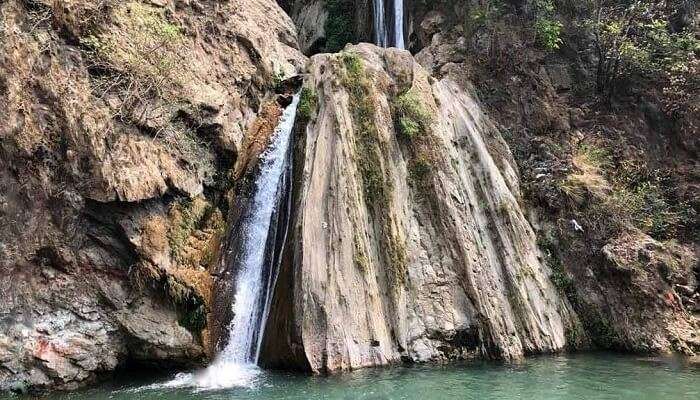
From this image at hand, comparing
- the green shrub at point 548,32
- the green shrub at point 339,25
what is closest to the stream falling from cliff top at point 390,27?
the green shrub at point 339,25

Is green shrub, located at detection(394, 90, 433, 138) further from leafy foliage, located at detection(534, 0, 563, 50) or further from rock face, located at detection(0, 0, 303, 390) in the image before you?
leafy foliage, located at detection(534, 0, 563, 50)

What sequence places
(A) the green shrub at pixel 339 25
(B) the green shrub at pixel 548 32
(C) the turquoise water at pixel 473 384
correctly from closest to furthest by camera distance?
(C) the turquoise water at pixel 473 384 < (B) the green shrub at pixel 548 32 < (A) the green shrub at pixel 339 25

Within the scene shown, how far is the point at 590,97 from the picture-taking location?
20109 millimetres

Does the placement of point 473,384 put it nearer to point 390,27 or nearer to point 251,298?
point 251,298

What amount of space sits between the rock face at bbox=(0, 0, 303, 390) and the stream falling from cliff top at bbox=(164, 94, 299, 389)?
0.68 m

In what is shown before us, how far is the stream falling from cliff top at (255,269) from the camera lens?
12133 mm

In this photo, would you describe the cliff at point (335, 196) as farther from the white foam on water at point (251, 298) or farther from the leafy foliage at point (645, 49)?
the white foam on water at point (251, 298)

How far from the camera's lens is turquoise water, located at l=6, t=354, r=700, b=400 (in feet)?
34.1

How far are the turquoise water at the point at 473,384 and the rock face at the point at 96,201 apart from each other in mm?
1110

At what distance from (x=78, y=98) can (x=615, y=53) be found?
17.7 meters

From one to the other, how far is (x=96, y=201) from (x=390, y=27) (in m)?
17.5

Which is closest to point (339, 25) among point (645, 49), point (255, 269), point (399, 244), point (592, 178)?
point (645, 49)

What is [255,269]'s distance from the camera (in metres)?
13.8

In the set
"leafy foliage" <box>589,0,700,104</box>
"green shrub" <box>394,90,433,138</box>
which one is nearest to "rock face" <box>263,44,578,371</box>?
"green shrub" <box>394,90,433,138</box>
